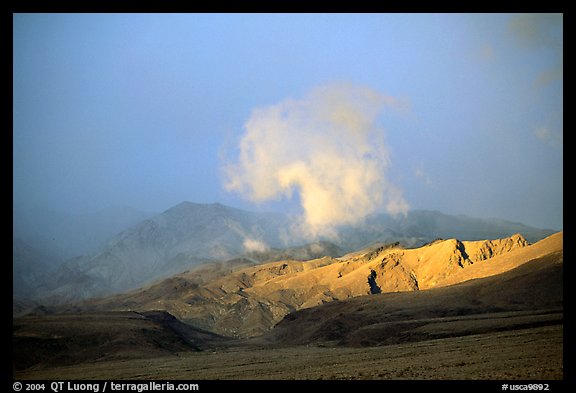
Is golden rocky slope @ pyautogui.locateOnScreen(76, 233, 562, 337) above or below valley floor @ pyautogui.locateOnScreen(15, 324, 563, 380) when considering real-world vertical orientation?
above

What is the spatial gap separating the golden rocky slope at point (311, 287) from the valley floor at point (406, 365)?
7126cm

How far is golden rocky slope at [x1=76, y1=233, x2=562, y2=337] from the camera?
141750 millimetres

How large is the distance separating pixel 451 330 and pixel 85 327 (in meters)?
52.0

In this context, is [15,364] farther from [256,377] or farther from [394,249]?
[394,249]

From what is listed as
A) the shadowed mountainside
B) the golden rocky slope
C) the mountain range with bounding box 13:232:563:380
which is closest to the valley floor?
the mountain range with bounding box 13:232:563:380

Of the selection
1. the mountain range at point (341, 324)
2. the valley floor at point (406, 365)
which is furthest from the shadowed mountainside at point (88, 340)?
the valley floor at point (406, 365)

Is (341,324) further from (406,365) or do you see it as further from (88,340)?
(406,365)

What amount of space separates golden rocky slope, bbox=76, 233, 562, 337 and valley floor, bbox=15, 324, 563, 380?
71264mm

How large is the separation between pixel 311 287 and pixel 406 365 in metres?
114

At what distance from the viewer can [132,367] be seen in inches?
2522

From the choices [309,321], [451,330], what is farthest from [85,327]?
[451,330]

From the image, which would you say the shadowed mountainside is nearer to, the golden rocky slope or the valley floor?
the valley floor

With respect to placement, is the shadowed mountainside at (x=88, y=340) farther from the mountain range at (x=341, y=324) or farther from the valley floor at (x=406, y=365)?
the valley floor at (x=406, y=365)

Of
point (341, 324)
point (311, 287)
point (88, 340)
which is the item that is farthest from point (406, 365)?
point (311, 287)
